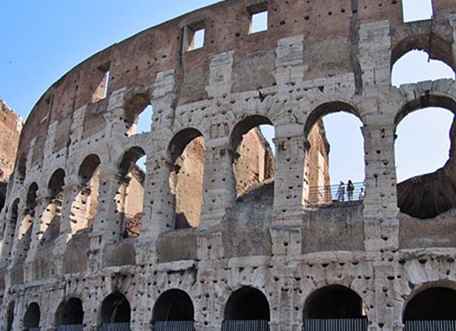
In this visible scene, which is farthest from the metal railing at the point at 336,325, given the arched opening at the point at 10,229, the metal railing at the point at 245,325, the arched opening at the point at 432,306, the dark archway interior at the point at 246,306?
the arched opening at the point at 10,229

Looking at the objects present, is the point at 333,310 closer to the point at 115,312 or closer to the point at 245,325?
the point at 245,325

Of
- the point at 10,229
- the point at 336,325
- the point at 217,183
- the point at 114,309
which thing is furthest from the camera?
the point at 10,229

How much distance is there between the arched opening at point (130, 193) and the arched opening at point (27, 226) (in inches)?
111

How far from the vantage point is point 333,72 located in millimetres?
12875

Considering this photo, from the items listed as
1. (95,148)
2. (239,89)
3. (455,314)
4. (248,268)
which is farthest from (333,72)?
(95,148)

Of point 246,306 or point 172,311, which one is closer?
point 246,306

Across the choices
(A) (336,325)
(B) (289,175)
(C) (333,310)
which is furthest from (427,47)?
(A) (336,325)

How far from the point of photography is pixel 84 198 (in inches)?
636

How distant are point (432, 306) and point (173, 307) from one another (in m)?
5.53

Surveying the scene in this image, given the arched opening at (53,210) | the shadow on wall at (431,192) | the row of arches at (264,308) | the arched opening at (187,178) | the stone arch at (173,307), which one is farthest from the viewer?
the arched opening at (53,210)

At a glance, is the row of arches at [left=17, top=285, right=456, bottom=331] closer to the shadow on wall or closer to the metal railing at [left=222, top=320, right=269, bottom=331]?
the metal railing at [left=222, top=320, right=269, bottom=331]

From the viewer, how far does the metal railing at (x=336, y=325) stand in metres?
11.0

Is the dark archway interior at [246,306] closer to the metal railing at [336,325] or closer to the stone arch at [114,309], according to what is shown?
the metal railing at [336,325]

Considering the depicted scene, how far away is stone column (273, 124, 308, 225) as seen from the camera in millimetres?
12141
